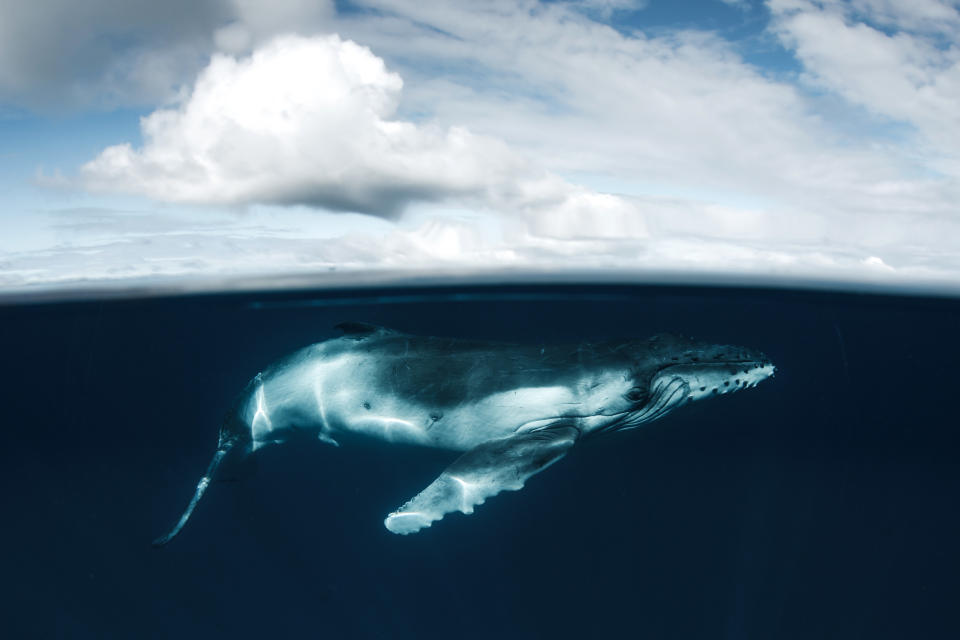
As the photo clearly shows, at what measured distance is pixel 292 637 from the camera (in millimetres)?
7363

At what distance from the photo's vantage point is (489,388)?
5.31 metres

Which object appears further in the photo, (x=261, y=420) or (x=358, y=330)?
(x=261, y=420)

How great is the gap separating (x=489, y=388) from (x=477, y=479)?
121 cm

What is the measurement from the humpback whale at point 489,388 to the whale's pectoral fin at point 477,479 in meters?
0.02

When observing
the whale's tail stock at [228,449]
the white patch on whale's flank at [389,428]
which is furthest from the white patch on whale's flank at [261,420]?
the white patch on whale's flank at [389,428]

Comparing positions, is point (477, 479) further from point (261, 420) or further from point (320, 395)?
point (261, 420)

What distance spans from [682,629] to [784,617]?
59.6 inches

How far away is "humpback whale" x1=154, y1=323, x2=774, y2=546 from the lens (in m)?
5.10

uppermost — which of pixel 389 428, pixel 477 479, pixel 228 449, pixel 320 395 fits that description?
pixel 320 395

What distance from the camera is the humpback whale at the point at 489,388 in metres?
5.10

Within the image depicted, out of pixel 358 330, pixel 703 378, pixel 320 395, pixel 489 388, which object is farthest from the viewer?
pixel 358 330

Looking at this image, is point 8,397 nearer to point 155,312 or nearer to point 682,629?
point 155,312

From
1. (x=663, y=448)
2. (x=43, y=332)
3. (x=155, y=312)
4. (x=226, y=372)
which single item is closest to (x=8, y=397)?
(x=43, y=332)

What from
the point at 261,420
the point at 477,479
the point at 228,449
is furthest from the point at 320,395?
the point at 477,479
